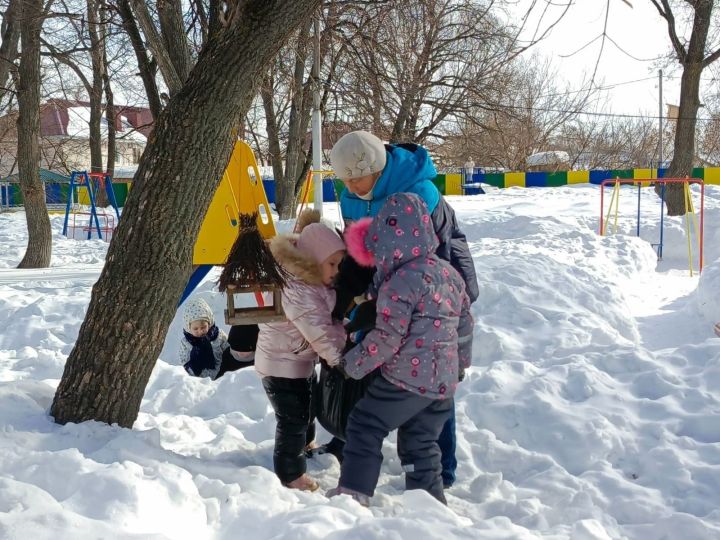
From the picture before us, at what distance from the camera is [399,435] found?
10.3ft

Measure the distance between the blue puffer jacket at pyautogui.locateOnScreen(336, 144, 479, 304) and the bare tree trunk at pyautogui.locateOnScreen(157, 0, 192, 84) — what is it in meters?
3.33

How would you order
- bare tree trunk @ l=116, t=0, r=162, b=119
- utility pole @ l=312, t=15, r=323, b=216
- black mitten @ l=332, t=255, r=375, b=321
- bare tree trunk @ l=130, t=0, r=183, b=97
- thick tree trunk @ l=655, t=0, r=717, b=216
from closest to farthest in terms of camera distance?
black mitten @ l=332, t=255, r=375, b=321, bare tree trunk @ l=130, t=0, r=183, b=97, bare tree trunk @ l=116, t=0, r=162, b=119, utility pole @ l=312, t=15, r=323, b=216, thick tree trunk @ l=655, t=0, r=717, b=216

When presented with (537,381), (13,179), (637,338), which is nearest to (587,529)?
(537,381)

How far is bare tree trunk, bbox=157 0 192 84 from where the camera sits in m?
5.98

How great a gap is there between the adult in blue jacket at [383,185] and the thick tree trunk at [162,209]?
1.90 ft

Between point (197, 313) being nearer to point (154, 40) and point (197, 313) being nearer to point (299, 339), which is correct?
point (299, 339)

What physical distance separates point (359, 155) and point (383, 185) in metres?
0.18

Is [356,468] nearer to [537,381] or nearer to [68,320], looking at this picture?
[537,381]

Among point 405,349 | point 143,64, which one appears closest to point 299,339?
point 405,349

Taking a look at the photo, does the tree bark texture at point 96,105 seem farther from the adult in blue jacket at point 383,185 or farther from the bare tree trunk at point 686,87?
the adult in blue jacket at point 383,185

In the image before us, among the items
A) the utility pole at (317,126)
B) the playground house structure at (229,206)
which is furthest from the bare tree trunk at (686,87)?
the playground house structure at (229,206)

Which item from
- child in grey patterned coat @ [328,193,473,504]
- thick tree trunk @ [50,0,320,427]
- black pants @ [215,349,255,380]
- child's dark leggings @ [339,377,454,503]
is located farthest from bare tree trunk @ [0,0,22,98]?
child's dark leggings @ [339,377,454,503]

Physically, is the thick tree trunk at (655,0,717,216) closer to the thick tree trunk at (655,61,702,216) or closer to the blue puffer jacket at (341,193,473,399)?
the thick tree trunk at (655,61,702,216)

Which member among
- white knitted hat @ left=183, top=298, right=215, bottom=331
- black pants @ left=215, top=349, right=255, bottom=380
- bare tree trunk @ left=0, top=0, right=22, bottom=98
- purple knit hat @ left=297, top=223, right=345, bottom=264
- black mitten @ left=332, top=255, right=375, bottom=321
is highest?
bare tree trunk @ left=0, top=0, right=22, bottom=98
